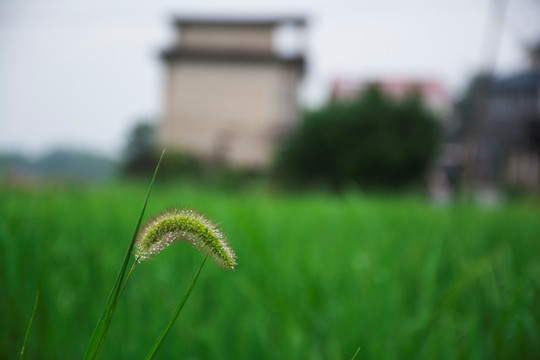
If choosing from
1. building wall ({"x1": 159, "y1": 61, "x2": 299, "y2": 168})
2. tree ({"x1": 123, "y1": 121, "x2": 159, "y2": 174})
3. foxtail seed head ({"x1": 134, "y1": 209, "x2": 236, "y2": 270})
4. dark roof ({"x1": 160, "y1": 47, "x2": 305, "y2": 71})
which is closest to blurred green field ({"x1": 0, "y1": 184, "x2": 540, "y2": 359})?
foxtail seed head ({"x1": 134, "y1": 209, "x2": 236, "y2": 270})

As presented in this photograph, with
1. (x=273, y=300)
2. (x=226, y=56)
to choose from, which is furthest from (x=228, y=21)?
(x=273, y=300)

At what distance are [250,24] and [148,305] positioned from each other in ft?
53.4

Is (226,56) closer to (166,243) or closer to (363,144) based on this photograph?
(363,144)

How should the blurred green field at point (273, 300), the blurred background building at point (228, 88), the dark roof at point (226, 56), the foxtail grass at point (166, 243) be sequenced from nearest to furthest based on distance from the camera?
the foxtail grass at point (166, 243) → the blurred green field at point (273, 300) → the dark roof at point (226, 56) → the blurred background building at point (228, 88)

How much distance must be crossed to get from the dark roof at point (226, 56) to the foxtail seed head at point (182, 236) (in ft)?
53.7

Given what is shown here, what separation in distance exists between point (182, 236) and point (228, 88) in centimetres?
1659

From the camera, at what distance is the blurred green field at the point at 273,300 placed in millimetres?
1088

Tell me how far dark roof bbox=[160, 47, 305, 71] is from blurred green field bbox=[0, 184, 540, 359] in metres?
14.8

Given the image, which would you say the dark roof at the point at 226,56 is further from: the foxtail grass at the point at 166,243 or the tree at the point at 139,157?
the foxtail grass at the point at 166,243

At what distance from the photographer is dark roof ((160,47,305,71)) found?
53.1ft

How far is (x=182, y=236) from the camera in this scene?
0.33 m

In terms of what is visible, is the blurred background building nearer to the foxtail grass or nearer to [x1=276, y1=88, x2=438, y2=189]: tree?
[x1=276, y1=88, x2=438, y2=189]: tree

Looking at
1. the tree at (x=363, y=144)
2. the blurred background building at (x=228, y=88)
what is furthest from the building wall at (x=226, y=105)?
the tree at (x=363, y=144)

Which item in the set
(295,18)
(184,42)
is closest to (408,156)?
(295,18)
